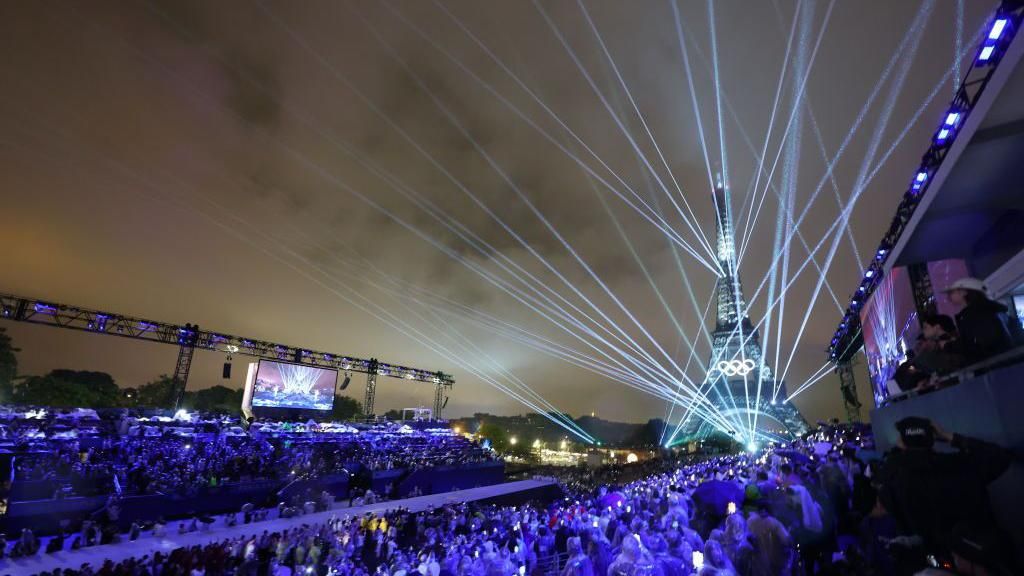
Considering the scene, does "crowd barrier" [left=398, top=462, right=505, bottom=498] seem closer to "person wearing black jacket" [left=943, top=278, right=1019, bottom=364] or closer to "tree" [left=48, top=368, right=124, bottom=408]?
"person wearing black jacket" [left=943, top=278, right=1019, bottom=364]

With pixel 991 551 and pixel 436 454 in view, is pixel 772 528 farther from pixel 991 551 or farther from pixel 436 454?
pixel 436 454

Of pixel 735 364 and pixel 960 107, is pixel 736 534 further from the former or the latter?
pixel 735 364

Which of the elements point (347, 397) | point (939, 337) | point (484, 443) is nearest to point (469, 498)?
point (484, 443)

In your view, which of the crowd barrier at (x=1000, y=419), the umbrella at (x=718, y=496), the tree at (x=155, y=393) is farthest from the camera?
the tree at (x=155, y=393)

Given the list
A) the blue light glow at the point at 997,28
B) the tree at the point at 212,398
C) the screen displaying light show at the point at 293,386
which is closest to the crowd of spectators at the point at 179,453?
the screen displaying light show at the point at 293,386

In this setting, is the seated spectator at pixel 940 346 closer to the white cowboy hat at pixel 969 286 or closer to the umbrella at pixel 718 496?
the white cowboy hat at pixel 969 286

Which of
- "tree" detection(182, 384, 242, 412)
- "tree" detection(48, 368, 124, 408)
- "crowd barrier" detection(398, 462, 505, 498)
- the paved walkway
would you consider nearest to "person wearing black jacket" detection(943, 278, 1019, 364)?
the paved walkway
